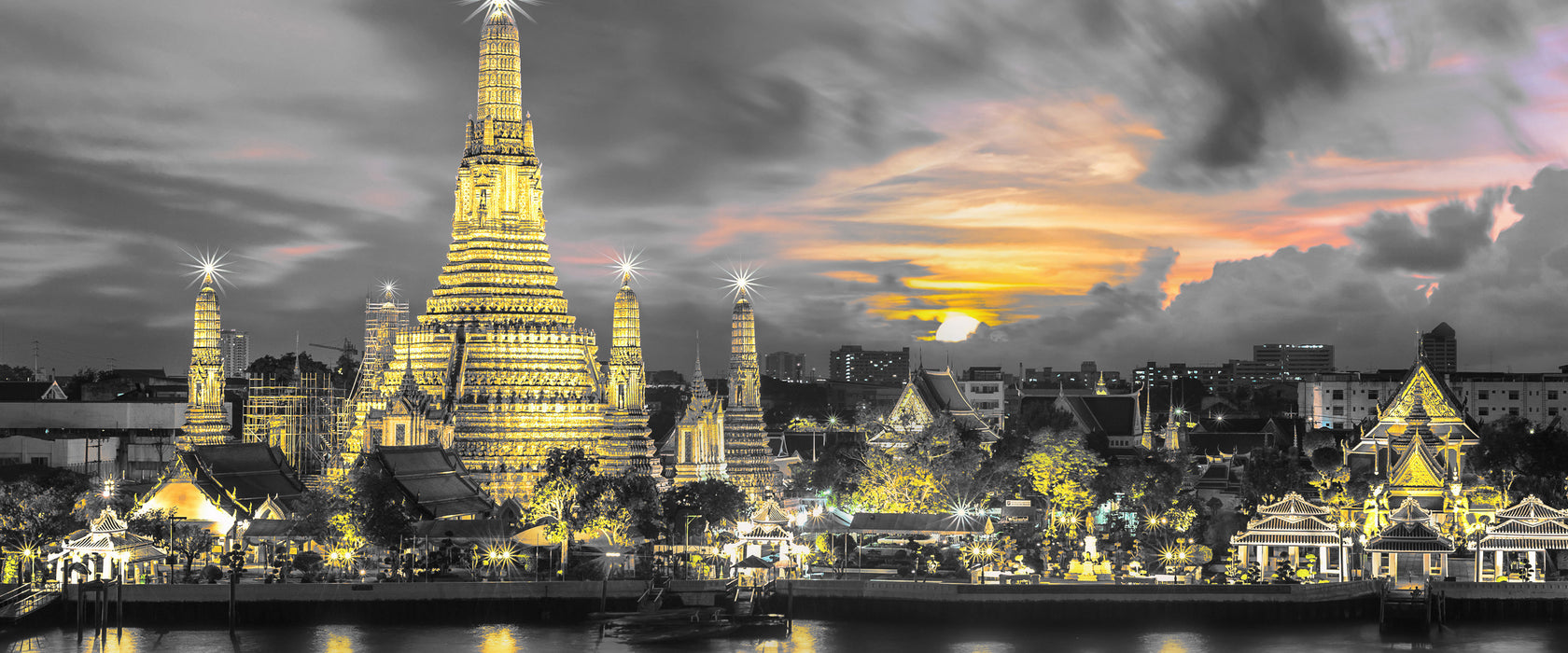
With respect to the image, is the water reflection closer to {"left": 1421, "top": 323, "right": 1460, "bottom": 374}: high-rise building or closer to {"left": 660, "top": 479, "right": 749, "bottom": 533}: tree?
{"left": 660, "top": 479, "right": 749, "bottom": 533}: tree

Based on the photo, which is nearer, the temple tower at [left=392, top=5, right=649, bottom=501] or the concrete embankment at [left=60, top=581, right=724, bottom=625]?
the concrete embankment at [left=60, top=581, right=724, bottom=625]

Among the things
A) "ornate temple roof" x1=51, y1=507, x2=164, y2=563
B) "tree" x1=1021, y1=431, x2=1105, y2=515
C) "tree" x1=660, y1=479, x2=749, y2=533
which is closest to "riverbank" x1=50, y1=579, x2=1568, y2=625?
"ornate temple roof" x1=51, y1=507, x2=164, y2=563

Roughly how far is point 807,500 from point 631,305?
37.2ft

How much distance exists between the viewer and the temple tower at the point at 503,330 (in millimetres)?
66625

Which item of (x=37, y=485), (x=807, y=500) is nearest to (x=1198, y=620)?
(x=807, y=500)

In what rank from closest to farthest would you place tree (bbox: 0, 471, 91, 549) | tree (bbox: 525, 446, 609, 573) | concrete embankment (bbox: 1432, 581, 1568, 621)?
concrete embankment (bbox: 1432, 581, 1568, 621) → tree (bbox: 0, 471, 91, 549) → tree (bbox: 525, 446, 609, 573)

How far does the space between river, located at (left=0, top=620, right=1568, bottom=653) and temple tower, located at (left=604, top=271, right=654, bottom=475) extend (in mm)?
17152

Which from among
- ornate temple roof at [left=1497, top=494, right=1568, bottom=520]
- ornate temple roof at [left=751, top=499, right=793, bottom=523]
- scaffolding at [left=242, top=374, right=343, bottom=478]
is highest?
scaffolding at [left=242, top=374, right=343, bottom=478]

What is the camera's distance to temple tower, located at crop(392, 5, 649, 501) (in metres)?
66.6

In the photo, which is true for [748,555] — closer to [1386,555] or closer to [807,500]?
[807,500]

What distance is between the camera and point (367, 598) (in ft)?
173

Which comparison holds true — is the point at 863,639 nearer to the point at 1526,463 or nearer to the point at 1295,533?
the point at 1295,533

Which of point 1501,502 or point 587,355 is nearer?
point 1501,502

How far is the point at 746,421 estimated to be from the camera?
2965 inches
